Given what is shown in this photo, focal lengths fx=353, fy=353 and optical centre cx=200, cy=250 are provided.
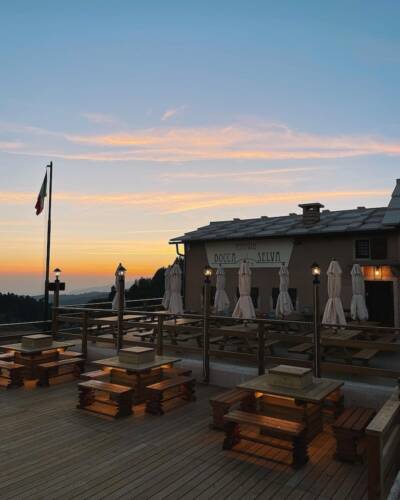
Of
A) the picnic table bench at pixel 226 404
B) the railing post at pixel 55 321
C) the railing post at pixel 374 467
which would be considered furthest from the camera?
the railing post at pixel 55 321

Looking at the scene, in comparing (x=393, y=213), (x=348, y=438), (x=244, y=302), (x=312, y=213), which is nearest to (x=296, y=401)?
(x=348, y=438)

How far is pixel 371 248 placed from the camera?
47.8 ft

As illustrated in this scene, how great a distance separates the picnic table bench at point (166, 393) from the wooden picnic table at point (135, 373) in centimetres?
21

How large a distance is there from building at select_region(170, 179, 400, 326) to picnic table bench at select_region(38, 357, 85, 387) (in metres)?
9.06

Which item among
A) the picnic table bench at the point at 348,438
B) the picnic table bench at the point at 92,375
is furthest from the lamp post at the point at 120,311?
the picnic table bench at the point at 348,438

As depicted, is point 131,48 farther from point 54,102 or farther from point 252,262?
point 252,262

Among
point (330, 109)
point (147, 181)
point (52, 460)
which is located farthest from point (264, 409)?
point (147, 181)

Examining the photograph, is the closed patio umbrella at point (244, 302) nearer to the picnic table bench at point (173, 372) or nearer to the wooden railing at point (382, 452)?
the picnic table bench at point (173, 372)

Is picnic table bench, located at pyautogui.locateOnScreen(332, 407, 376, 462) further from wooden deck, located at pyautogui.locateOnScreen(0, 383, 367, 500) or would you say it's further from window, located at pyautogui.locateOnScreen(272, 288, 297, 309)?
window, located at pyautogui.locateOnScreen(272, 288, 297, 309)

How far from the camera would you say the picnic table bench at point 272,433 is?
514cm

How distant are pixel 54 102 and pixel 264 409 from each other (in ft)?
56.7

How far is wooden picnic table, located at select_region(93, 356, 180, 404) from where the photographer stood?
7664mm

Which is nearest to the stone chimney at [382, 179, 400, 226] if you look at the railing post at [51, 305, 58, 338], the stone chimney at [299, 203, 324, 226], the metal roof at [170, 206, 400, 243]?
the metal roof at [170, 206, 400, 243]

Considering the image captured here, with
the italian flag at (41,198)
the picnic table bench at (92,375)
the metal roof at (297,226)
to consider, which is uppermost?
the italian flag at (41,198)
